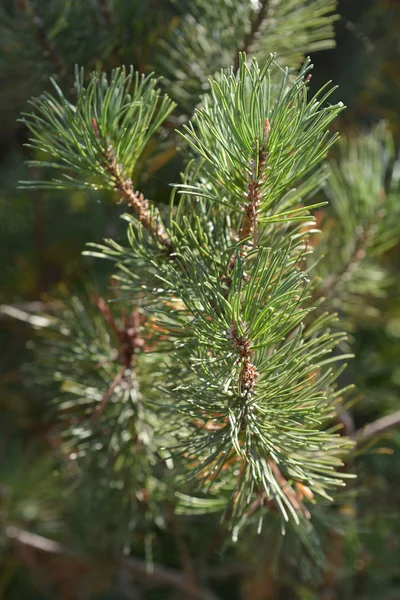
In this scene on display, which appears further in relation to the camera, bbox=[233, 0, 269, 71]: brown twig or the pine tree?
bbox=[233, 0, 269, 71]: brown twig

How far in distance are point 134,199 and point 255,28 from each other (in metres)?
0.22

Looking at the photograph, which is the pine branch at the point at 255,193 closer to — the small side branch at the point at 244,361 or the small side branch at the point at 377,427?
the small side branch at the point at 244,361

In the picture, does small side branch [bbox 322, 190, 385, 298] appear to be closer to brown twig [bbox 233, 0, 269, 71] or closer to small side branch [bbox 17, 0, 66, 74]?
brown twig [bbox 233, 0, 269, 71]

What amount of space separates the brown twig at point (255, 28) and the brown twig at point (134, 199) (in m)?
0.20

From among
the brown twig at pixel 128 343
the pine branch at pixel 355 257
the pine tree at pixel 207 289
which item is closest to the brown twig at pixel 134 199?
the pine tree at pixel 207 289

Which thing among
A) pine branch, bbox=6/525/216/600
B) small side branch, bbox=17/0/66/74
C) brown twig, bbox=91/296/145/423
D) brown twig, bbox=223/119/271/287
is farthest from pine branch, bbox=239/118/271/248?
pine branch, bbox=6/525/216/600

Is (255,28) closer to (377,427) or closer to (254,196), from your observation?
(254,196)

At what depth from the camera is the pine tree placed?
1.17 feet

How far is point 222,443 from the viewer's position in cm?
39

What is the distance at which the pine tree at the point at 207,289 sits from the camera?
357 mm

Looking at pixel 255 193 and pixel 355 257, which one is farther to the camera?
pixel 355 257

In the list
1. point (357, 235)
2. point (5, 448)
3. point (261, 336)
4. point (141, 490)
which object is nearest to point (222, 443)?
point (261, 336)

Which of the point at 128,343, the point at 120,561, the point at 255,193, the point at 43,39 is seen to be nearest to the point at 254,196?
the point at 255,193

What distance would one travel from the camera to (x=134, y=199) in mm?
400
